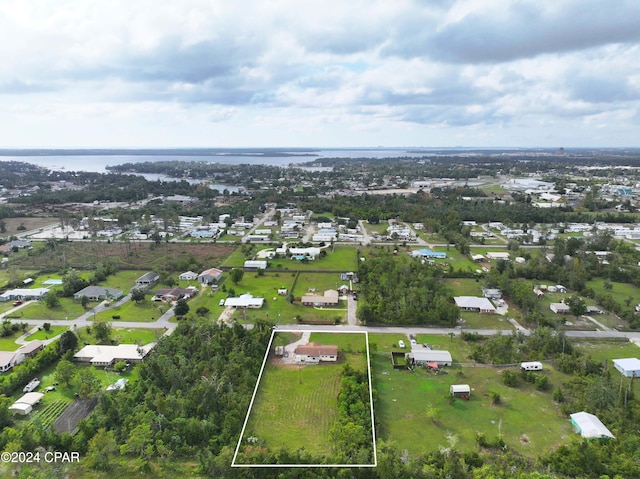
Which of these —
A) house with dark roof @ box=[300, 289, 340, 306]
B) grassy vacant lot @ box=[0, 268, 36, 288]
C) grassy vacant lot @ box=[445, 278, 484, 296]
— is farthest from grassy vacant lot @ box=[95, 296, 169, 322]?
grassy vacant lot @ box=[445, 278, 484, 296]

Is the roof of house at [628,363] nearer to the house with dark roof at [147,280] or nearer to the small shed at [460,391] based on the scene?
the small shed at [460,391]

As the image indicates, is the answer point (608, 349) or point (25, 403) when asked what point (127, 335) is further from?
point (608, 349)

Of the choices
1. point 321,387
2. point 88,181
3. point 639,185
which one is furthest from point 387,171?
point 321,387

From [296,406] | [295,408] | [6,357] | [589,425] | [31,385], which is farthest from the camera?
[6,357]

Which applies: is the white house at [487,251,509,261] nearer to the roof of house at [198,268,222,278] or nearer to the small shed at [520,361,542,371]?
the small shed at [520,361,542,371]

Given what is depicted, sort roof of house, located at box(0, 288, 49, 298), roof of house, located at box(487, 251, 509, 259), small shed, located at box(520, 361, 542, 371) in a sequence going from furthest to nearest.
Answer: roof of house, located at box(487, 251, 509, 259)
roof of house, located at box(0, 288, 49, 298)
small shed, located at box(520, 361, 542, 371)

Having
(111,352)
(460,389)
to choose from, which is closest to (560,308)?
(460,389)
